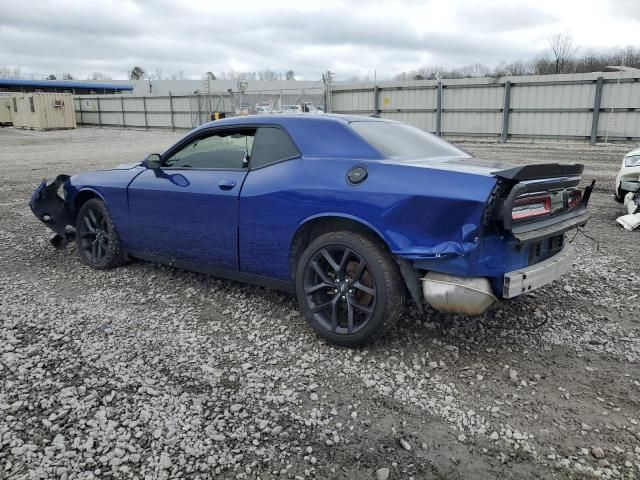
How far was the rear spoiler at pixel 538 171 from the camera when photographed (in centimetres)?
300

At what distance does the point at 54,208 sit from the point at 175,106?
1121 inches

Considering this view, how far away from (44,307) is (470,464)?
3.51m

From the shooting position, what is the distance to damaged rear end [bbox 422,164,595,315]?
3020 mm

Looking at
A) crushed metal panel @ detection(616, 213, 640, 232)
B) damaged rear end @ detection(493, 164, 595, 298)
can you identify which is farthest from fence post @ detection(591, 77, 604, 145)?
damaged rear end @ detection(493, 164, 595, 298)

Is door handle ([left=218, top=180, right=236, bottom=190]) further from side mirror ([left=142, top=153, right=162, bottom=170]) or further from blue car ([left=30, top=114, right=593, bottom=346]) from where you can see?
side mirror ([left=142, top=153, right=162, bottom=170])

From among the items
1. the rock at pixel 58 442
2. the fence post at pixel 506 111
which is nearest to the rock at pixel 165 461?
the rock at pixel 58 442

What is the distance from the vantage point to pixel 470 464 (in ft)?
7.92

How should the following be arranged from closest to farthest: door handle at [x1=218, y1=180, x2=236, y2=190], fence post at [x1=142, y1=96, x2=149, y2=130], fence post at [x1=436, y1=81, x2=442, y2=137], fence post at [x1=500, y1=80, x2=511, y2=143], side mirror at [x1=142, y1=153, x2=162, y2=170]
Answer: door handle at [x1=218, y1=180, x2=236, y2=190], side mirror at [x1=142, y1=153, x2=162, y2=170], fence post at [x1=500, y1=80, x2=511, y2=143], fence post at [x1=436, y1=81, x2=442, y2=137], fence post at [x1=142, y1=96, x2=149, y2=130]

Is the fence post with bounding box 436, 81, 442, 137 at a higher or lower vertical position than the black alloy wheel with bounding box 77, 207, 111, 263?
higher

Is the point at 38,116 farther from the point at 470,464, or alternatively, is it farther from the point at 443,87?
the point at 470,464

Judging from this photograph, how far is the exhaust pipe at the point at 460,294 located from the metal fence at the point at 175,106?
21.7m

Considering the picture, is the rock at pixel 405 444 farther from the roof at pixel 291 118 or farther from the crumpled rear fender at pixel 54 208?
the crumpled rear fender at pixel 54 208

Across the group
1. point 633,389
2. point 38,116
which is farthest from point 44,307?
point 38,116

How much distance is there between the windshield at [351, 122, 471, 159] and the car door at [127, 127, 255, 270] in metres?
0.94
